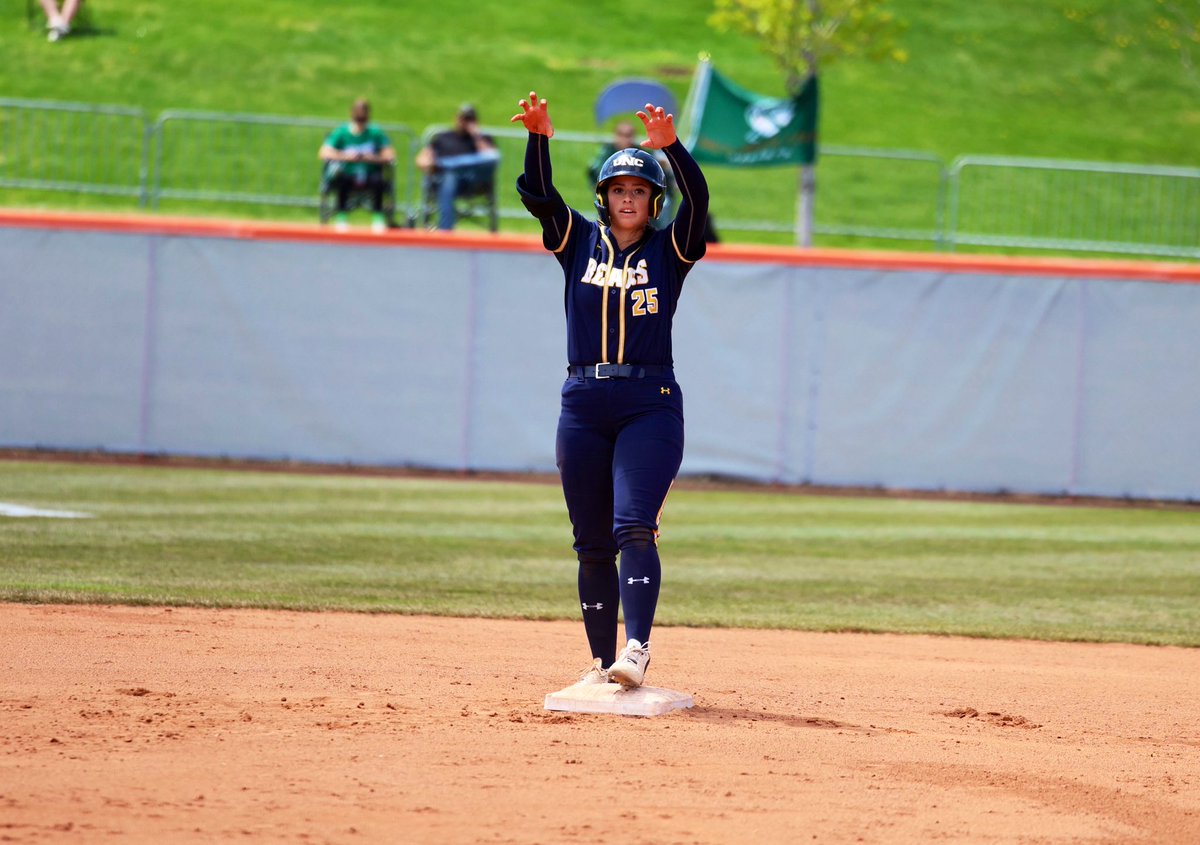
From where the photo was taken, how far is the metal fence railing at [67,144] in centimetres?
1947

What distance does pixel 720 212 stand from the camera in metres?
27.2

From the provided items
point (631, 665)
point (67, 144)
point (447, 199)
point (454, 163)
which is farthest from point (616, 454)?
point (67, 144)

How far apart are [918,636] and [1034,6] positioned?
128ft

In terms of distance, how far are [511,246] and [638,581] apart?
10.7m

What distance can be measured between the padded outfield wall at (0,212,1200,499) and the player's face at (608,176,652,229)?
397 inches

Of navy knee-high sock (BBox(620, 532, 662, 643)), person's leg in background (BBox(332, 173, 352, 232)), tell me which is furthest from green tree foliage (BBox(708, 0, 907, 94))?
navy knee-high sock (BBox(620, 532, 662, 643))

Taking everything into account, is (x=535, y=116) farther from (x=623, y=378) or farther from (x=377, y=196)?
(x=377, y=196)

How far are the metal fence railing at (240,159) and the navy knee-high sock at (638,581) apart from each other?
14.1 meters

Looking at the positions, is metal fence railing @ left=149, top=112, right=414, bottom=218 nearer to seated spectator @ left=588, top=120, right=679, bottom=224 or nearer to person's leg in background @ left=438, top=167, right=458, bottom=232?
person's leg in background @ left=438, top=167, right=458, bottom=232

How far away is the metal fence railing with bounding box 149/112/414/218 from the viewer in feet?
63.7

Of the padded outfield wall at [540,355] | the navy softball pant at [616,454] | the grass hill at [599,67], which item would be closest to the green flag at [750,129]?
the padded outfield wall at [540,355]

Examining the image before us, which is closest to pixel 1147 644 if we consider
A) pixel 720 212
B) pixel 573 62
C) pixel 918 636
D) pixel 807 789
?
pixel 918 636

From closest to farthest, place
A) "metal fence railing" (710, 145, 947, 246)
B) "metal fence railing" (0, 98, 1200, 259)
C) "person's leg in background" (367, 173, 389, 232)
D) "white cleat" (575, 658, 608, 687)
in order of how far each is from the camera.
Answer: "white cleat" (575, 658, 608, 687) < "person's leg in background" (367, 173, 389, 232) < "metal fence railing" (0, 98, 1200, 259) < "metal fence railing" (710, 145, 947, 246)

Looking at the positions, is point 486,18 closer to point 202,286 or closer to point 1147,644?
point 202,286
